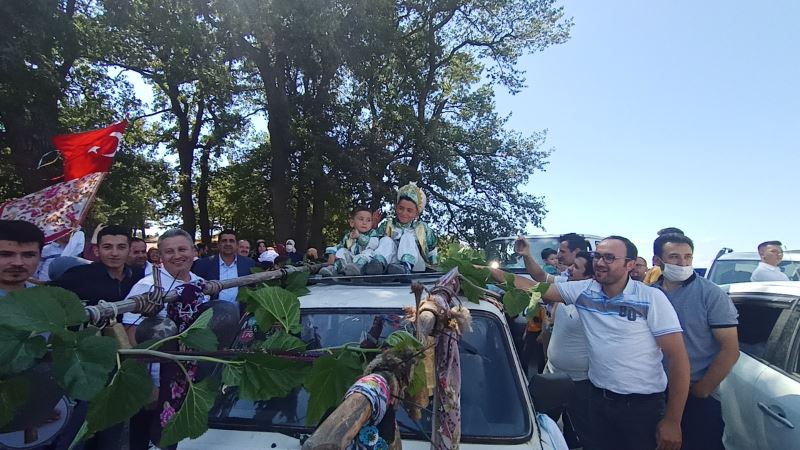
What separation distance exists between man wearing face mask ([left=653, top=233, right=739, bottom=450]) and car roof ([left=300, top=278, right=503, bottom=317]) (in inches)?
60.3

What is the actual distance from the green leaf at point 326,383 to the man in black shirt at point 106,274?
9.04 feet

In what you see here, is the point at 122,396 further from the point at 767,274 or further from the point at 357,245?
the point at 767,274

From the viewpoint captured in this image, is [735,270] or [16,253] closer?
[16,253]

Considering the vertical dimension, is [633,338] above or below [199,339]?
below

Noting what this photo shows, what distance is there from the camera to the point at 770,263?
273 inches

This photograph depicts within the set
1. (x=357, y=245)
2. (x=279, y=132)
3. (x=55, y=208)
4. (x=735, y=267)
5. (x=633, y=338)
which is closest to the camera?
(x=633, y=338)

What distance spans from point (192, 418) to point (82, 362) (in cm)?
39

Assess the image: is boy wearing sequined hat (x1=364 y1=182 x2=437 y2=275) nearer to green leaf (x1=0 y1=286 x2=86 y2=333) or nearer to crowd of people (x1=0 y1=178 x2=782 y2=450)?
crowd of people (x1=0 y1=178 x2=782 y2=450)

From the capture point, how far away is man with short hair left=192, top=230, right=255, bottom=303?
5.83 meters

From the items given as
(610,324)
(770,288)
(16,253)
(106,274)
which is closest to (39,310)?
(16,253)

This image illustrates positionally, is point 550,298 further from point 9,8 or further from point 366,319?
point 9,8

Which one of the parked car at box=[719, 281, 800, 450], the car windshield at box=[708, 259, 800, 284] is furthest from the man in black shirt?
the car windshield at box=[708, 259, 800, 284]

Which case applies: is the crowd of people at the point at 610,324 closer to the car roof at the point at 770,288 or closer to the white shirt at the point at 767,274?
the car roof at the point at 770,288

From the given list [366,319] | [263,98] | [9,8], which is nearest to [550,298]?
[366,319]
